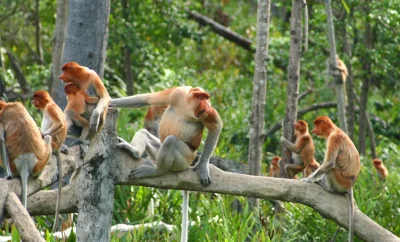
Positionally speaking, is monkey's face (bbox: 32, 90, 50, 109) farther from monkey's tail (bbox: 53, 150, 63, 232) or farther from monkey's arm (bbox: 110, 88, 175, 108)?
monkey's arm (bbox: 110, 88, 175, 108)

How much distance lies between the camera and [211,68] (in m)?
17.3

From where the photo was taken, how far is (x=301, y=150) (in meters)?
8.83

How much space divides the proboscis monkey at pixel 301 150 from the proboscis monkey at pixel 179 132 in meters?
3.48

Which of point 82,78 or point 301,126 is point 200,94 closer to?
point 82,78

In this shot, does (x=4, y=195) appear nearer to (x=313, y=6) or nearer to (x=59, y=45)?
(x=59, y=45)

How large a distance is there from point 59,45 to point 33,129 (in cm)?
544

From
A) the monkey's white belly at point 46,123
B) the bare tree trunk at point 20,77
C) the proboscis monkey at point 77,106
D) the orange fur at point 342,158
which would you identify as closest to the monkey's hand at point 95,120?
the monkey's white belly at point 46,123

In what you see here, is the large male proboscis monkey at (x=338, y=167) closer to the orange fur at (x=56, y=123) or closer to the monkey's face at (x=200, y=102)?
the monkey's face at (x=200, y=102)

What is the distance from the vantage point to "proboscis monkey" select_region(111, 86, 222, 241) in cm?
509

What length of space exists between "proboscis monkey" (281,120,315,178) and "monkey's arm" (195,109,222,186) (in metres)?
3.49

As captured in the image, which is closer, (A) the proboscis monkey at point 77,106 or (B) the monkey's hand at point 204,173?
(B) the monkey's hand at point 204,173

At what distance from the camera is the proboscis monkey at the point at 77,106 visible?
5.92 m

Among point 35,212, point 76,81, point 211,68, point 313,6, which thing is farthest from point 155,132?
point 211,68

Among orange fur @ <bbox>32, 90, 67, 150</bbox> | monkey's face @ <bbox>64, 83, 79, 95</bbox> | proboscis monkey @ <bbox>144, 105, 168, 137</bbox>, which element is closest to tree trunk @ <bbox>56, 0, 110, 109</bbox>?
monkey's face @ <bbox>64, 83, 79, 95</bbox>
